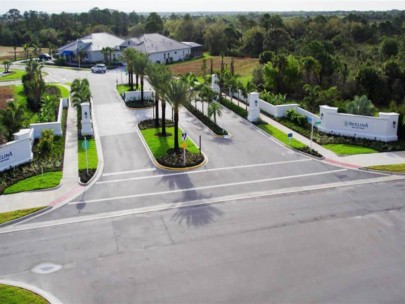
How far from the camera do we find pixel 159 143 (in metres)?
34.3

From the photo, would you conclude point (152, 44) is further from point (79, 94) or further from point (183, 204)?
point (183, 204)

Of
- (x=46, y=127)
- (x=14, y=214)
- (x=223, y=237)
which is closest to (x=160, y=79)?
(x=46, y=127)

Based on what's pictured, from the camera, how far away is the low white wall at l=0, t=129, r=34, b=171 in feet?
95.1

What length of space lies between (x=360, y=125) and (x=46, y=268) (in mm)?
25598

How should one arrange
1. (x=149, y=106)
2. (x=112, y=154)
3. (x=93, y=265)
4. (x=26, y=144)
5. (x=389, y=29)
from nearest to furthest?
(x=93, y=265)
(x=26, y=144)
(x=112, y=154)
(x=149, y=106)
(x=389, y=29)

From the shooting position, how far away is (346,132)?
117 ft

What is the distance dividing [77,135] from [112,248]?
1869cm

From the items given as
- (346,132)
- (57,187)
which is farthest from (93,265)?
(346,132)

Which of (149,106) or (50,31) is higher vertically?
(50,31)

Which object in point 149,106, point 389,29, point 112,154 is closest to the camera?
point 112,154

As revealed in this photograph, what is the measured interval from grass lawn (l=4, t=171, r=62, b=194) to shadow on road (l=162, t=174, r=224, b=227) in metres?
6.90

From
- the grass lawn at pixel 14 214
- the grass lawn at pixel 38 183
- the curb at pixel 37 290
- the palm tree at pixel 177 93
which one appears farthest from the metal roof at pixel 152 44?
the curb at pixel 37 290

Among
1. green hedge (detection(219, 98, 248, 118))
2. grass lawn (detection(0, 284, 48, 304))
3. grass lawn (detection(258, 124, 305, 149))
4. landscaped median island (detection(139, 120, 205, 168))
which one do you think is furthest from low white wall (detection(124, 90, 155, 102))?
grass lawn (detection(0, 284, 48, 304))

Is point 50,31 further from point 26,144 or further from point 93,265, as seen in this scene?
point 93,265
